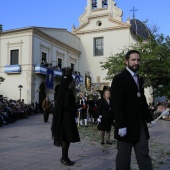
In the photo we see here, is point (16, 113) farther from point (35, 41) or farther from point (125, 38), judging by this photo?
point (125, 38)

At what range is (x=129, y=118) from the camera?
12.5 ft

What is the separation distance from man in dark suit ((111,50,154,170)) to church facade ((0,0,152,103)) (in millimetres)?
23326

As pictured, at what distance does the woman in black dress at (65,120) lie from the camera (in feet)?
18.9

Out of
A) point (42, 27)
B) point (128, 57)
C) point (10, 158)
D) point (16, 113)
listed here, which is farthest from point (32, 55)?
point (128, 57)

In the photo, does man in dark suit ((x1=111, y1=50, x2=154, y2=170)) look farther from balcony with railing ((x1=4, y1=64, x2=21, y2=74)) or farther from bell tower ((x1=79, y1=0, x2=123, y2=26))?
bell tower ((x1=79, y1=0, x2=123, y2=26))

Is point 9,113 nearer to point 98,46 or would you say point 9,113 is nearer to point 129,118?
point 129,118

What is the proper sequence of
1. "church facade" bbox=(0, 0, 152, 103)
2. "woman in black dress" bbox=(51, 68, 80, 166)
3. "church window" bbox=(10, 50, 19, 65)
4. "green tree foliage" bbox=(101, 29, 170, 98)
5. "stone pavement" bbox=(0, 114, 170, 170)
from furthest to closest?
"church window" bbox=(10, 50, 19, 65) → "church facade" bbox=(0, 0, 152, 103) → "green tree foliage" bbox=(101, 29, 170, 98) → "woman in black dress" bbox=(51, 68, 80, 166) → "stone pavement" bbox=(0, 114, 170, 170)

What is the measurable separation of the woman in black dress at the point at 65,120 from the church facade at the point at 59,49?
2117 cm

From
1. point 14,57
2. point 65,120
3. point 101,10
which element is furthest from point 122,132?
point 101,10

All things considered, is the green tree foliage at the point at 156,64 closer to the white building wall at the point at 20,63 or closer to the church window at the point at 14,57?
the white building wall at the point at 20,63

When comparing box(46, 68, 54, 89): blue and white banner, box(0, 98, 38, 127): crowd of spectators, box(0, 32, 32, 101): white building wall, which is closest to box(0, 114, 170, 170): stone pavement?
box(0, 98, 38, 127): crowd of spectators

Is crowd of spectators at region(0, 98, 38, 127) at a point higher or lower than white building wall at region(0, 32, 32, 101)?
lower

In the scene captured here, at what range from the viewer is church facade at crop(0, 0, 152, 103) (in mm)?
28750

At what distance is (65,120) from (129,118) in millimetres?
2289
